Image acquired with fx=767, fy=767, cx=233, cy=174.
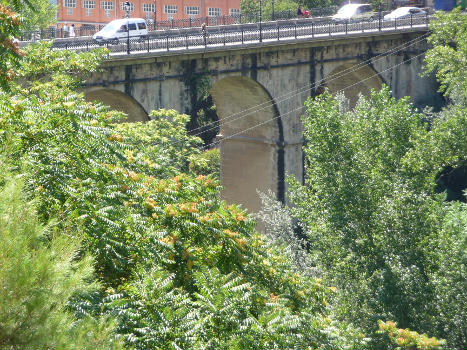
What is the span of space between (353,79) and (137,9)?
3082 centimetres

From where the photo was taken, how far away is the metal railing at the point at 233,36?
102 ft

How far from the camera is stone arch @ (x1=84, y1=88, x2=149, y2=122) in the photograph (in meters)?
30.9

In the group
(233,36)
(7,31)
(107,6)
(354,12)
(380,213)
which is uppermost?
(107,6)

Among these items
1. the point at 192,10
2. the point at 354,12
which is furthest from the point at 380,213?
the point at 192,10

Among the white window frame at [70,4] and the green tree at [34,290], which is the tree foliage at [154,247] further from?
the white window frame at [70,4]

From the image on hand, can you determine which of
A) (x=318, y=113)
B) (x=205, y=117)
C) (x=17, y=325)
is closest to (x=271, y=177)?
(x=205, y=117)

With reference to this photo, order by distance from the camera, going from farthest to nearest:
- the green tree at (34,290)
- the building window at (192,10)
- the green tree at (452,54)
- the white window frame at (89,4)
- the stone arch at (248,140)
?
the building window at (192,10) → the white window frame at (89,4) → the stone arch at (248,140) → the green tree at (452,54) → the green tree at (34,290)

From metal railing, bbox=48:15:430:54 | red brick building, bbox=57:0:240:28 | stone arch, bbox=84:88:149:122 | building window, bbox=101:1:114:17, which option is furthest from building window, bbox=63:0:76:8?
stone arch, bbox=84:88:149:122

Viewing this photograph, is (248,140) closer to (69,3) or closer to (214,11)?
(69,3)

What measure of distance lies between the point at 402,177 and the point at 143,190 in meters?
10.3

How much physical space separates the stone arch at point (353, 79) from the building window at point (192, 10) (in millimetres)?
31206

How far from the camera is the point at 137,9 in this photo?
228 feet

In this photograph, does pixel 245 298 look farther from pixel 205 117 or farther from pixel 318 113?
pixel 205 117

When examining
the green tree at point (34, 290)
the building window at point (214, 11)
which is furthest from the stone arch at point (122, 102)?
the building window at point (214, 11)
